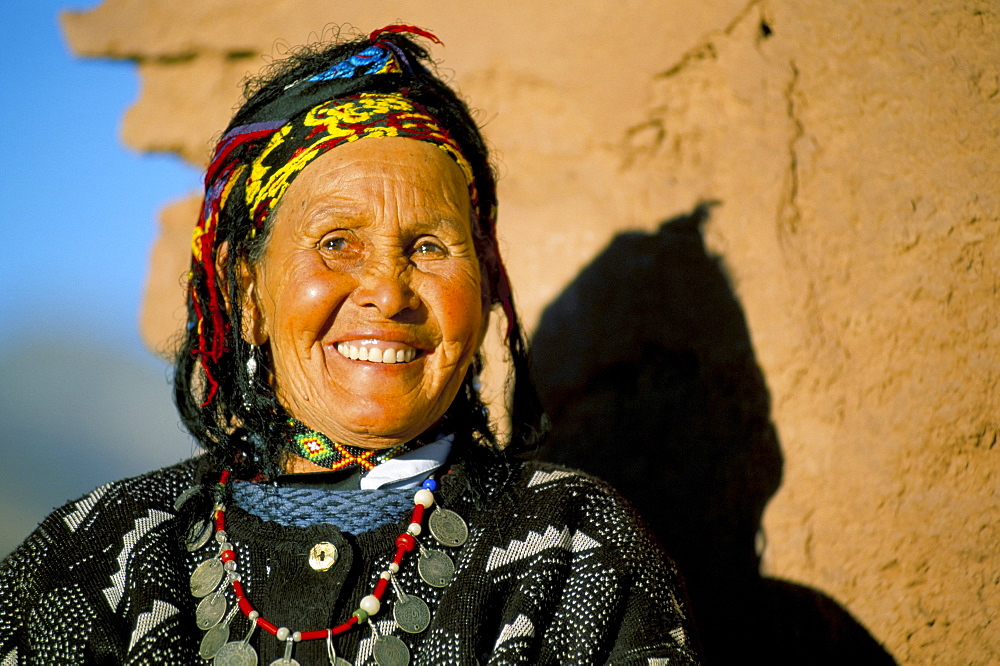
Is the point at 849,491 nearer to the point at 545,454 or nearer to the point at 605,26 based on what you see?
the point at 545,454

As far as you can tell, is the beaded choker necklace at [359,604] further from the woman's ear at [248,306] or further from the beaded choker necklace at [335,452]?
the woman's ear at [248,306]

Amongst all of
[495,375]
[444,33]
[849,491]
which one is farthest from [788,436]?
[444,33]

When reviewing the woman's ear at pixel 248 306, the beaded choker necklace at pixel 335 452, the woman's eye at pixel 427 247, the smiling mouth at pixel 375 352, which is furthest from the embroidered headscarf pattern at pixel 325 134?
the beaded choker necklace at pixel 335 452

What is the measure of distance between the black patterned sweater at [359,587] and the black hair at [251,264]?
260 mm

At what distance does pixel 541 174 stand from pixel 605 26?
58 cm

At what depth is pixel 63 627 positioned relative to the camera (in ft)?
6.80

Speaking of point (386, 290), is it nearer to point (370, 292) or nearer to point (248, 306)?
point (370, 292)

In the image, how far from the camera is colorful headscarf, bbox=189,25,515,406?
90.6 inches

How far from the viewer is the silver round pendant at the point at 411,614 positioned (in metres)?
2.11

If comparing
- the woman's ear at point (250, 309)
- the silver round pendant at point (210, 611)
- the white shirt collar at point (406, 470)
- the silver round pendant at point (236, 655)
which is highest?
Result: the woman's ear at point (250, 309)

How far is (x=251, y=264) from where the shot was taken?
93.7 inches

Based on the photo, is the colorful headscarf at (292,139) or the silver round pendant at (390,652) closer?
the silver round pendant at (390,652)

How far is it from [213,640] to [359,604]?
35 centimetres

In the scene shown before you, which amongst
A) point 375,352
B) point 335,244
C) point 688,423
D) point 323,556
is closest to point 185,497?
point 323,556
